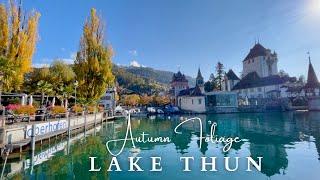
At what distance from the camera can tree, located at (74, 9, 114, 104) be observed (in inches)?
1288

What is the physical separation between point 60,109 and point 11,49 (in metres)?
5.87

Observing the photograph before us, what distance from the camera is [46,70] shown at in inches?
1549

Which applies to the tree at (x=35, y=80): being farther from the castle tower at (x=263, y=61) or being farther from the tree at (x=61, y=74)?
the castle tower at (x=263, y=61)

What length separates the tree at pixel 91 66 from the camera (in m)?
32.7

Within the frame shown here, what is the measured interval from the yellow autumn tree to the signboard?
3.70m

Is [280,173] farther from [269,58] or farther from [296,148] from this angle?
[269,58]

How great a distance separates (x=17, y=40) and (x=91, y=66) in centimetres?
1335

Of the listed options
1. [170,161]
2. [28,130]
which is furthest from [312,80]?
[28,130]

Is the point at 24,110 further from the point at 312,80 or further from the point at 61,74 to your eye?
the point at 312,80

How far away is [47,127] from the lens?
60.4ft

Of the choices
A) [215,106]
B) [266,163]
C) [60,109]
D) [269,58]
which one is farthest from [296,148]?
[269,58]

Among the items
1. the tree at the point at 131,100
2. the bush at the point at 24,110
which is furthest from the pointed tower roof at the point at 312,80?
the bush at the point at 24,110

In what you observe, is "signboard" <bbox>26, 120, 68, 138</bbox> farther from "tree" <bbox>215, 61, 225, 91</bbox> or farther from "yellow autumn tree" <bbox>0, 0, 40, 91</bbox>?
"tree" <bbox>215, 61, 225, 91</bbox>

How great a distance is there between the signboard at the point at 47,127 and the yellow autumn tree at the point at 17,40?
12.1 ft
